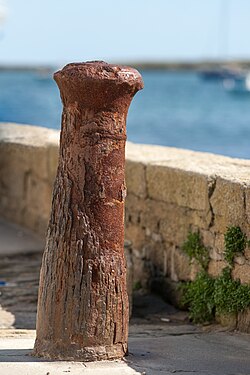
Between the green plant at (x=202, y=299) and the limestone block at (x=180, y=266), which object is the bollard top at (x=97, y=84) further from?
the limestone block at (x=180, y=266)

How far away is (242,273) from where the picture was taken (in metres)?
7.30

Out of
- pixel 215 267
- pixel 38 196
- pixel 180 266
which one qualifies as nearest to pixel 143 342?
pixel 215 267

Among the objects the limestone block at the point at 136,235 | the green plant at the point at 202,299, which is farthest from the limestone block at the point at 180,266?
the limestone block at the point at 136,235

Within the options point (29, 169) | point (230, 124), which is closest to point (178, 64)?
point (230, 124)

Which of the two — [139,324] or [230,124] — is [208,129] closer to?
[230,124]

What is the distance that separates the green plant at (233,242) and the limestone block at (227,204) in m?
0.06

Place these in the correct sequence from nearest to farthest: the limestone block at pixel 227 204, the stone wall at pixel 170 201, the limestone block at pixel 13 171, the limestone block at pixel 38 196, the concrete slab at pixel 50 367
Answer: the concrete slab at pixel 50 367
the limestone block at pixel 227 204
the stone wall at pixel 170 201
the limestone block at pixel 38 196
the limestone block at pixel 13 171

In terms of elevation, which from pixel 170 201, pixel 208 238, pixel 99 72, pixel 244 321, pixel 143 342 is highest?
pixel 99 72

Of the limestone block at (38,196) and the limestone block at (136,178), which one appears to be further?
the limestone block at (38,196)

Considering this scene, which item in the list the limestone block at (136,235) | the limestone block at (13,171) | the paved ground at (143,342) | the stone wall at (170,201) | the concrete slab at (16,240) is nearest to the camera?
the paved ground at (143,342)

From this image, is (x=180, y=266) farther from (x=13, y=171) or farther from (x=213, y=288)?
(x=13, y=171)

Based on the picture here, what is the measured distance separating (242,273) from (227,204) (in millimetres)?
494

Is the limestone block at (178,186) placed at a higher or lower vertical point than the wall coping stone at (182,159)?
lower

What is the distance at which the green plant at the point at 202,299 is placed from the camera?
7.69 m
